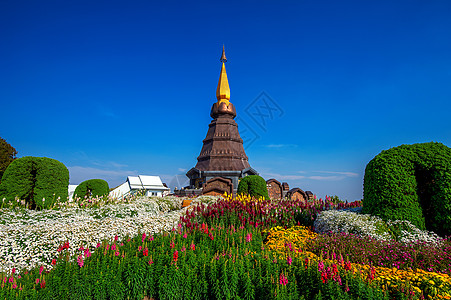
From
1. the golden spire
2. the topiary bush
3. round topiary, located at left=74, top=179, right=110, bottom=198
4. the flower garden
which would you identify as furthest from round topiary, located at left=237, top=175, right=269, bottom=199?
the golden spire

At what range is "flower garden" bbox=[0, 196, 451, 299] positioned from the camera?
3662mm

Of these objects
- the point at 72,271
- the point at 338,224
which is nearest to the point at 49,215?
Result: the point at 72,271

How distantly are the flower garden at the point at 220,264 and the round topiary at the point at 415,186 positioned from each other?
1.35ft

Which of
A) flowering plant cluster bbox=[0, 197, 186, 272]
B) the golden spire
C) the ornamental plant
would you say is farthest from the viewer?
the golden spire

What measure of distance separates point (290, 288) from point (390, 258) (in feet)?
9.69

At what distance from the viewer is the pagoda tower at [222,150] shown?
2961cm

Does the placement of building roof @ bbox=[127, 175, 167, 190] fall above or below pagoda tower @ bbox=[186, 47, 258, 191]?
below

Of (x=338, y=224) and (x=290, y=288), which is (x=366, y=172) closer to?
(x=338, y=224)

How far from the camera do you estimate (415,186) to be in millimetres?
7555

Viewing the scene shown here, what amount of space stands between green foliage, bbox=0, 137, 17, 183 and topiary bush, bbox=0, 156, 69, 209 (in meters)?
12.7

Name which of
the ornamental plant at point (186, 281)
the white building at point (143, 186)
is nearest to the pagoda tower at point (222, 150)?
the white building at point (143, 186)

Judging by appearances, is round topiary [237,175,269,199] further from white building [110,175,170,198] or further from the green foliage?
the green foliage

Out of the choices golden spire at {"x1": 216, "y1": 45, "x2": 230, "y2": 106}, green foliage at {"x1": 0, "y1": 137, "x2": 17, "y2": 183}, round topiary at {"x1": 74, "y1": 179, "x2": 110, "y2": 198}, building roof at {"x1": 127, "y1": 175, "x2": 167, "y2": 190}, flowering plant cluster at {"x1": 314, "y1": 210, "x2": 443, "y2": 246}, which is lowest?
flowering plant cluster at {"x1": 314, "y1": 210, "x2": 443, "y2": 246}

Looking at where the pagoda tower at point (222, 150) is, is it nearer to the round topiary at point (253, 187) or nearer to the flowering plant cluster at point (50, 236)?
the round topiary at point (253, 187)
